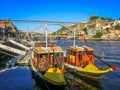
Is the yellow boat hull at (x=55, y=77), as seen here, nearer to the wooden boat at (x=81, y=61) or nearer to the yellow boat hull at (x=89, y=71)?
the yellow boat hull at (x=89, y=71)

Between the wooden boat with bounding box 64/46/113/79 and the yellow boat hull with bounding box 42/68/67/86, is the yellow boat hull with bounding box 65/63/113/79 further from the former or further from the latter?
the yellow boat hull with bounding box 42/68/67/86

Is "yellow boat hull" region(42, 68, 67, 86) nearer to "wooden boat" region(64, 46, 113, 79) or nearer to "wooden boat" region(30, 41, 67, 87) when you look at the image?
"wooden boat" region(30, 41, 67, 87)

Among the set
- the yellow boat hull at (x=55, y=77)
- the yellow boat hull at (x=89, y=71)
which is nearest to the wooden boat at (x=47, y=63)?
the yellow boat hull at (x=55, y=77)

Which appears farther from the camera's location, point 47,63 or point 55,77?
point 47,63

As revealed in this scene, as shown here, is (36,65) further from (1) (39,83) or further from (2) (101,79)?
(2) (101,79)

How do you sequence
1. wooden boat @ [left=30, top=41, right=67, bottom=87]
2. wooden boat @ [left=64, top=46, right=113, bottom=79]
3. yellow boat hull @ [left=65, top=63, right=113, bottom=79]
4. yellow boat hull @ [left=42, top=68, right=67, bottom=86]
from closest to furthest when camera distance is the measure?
yellow boat hull @ [left=42, top=68, right=67, bottom=86]
wooden boat @ [left=30, top=41, right=67, bottom=87]
yellow boat hull @ [left=65, top=63, right=113, bottom=79]
wooden boat @ [left=64, top=46, right=113, bottom=79]

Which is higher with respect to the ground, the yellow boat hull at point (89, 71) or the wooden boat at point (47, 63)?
the wooden boat at point (47, 63)

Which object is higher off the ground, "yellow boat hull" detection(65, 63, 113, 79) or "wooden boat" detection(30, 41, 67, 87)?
"wooden boat" detection(30, 41, 67, 87)

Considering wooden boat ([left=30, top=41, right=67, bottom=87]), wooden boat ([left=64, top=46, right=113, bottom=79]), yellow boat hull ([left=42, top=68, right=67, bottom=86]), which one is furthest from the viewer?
wooden boat ([left=64, top=46, right=113, bottom=79])

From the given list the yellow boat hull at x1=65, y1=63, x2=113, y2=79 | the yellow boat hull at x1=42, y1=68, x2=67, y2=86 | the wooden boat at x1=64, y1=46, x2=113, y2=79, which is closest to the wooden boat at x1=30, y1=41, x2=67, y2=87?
the yellow boat hull at x1=42, y1=68, x2=67, y2=86

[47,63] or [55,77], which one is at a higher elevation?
[47,63]

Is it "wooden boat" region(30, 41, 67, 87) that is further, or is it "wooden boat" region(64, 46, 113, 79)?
"wooden boat" region(64, 46, 113, 79)

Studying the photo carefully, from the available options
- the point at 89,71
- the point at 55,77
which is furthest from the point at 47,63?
the point at 89,71

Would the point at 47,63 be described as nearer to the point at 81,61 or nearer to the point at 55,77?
the point at 55,77
